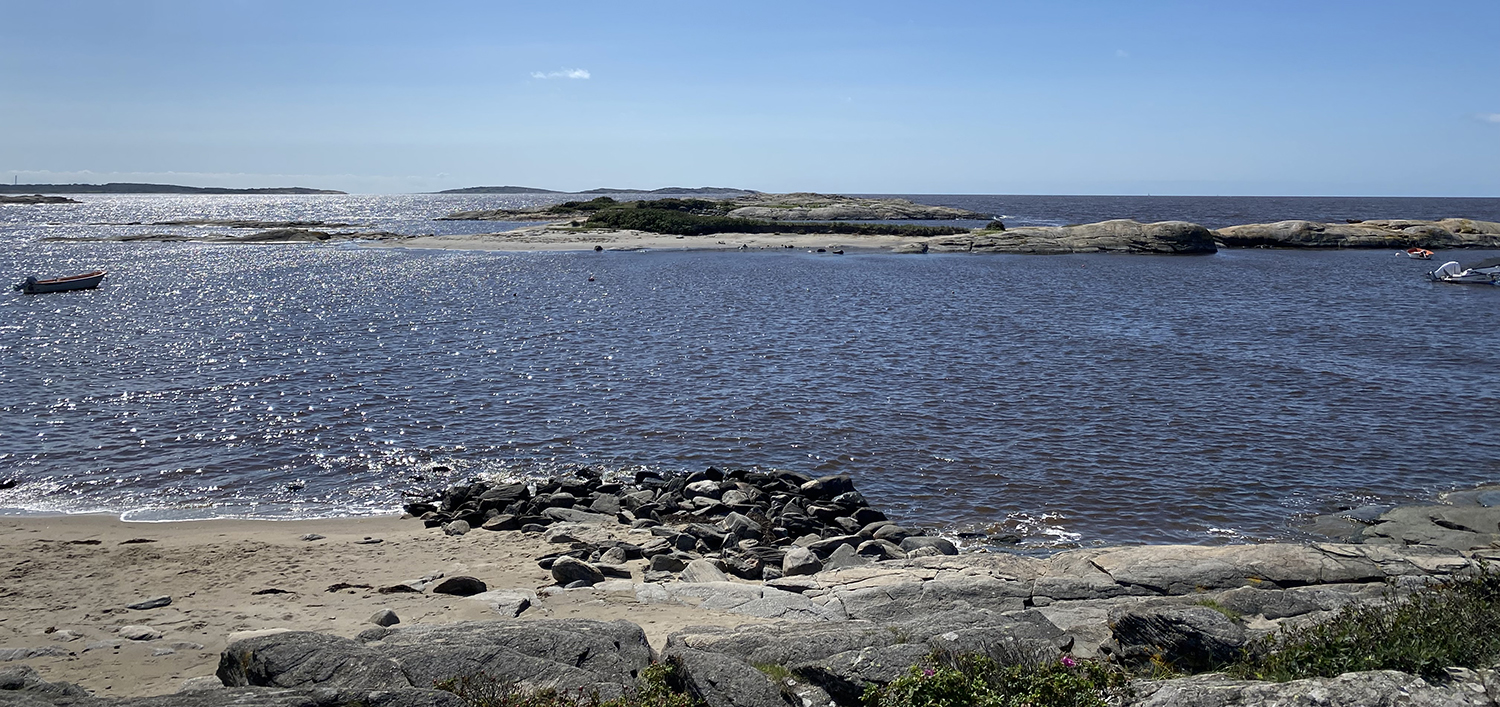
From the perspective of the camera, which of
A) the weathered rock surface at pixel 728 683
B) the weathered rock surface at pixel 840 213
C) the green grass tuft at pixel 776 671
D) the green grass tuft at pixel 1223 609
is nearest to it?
the weathered rock surface at pixel 728 683

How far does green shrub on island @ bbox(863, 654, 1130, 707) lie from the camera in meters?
7.41

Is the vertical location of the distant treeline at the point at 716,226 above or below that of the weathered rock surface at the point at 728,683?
above

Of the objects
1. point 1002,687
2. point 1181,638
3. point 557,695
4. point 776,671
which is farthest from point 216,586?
point 1181,638

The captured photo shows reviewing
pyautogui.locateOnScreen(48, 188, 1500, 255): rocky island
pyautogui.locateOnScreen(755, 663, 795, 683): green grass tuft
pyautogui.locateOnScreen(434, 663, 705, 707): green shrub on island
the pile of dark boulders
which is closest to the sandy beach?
the pile of dark boulders

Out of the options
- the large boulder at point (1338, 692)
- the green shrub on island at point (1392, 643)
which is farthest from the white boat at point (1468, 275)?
the large boulder at point (1338, 692)

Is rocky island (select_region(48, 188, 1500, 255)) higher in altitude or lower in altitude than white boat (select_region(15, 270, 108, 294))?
higher

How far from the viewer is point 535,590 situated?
43.2 ft

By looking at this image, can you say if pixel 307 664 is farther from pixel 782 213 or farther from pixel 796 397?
pixel 782 213

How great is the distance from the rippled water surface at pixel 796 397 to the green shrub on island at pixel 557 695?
10.2m

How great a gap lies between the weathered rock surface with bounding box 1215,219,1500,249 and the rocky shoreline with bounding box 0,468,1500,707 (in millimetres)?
80114

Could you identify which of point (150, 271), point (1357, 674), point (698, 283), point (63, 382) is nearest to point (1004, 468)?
point (1357, 674)

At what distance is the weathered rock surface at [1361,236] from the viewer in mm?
87938

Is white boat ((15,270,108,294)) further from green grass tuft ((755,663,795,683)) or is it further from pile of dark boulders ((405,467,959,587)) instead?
green grass tuft ((755,663,795,683))

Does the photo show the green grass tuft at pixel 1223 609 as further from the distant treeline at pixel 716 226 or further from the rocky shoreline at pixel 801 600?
the distant treeline at pixel 716 226
